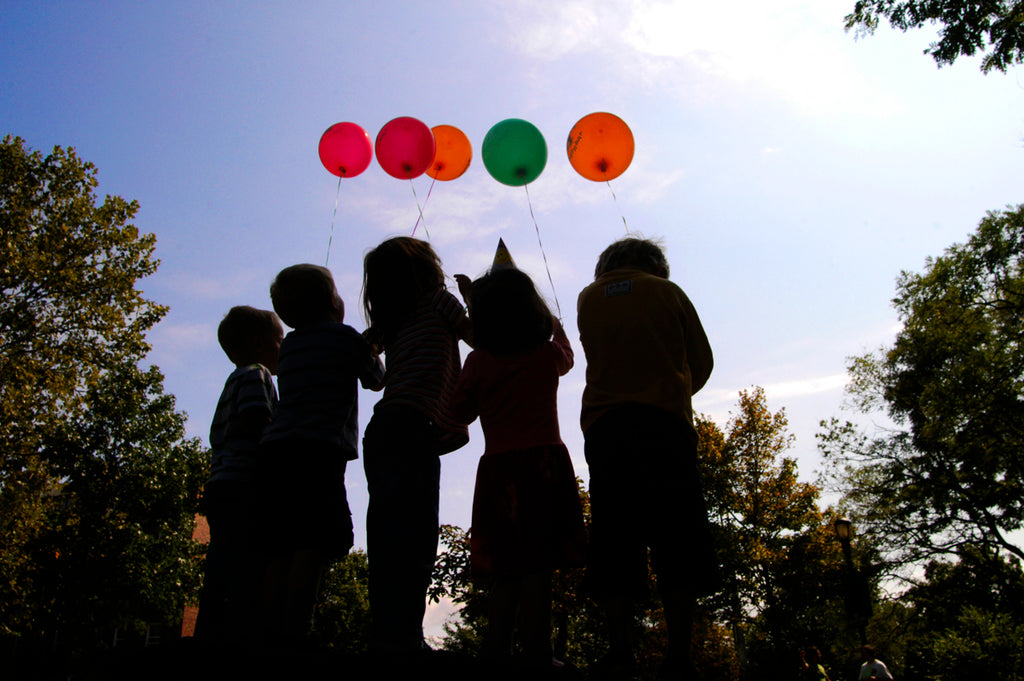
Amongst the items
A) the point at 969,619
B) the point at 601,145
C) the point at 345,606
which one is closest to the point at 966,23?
the point at 601,145

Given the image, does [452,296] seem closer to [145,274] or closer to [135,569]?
[145,274]

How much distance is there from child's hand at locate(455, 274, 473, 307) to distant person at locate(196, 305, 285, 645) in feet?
3.51

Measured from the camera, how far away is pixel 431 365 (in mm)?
3184

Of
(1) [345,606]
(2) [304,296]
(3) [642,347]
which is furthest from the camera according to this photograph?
(1) [345,606]

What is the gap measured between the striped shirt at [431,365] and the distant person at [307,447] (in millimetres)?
220

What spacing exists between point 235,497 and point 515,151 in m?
3.70

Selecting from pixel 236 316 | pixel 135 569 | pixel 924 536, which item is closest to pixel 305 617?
pixel 236 316

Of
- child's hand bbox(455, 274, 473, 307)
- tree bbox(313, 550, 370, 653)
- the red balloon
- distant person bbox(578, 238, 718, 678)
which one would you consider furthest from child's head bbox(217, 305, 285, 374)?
tree bbox(313, 550, 370, 653)

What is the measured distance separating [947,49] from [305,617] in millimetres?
8596

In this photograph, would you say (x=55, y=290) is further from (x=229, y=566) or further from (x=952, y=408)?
(x=952, y=408)

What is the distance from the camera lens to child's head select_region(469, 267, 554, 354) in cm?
324

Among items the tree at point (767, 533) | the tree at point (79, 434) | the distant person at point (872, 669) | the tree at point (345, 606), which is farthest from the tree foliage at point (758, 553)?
the tree at point (345, 606)

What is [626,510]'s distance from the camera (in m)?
2.77

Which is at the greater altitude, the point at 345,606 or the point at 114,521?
the point at 114,521
